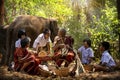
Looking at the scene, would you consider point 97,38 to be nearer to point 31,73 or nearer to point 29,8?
point 31,73

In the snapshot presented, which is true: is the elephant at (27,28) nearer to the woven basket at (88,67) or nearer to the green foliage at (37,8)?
the woven basket at (88,67)

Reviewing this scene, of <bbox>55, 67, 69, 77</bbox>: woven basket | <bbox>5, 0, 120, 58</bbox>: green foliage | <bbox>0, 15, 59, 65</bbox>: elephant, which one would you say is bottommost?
<bbox>5, 0, 120, 58</bbox>: green foliage

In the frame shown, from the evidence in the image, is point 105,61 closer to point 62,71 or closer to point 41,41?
point 62,71

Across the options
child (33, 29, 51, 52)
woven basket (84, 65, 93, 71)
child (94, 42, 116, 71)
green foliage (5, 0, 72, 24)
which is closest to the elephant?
child (33, 29, 51, 52)

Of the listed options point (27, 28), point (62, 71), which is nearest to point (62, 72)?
point (62, 71)

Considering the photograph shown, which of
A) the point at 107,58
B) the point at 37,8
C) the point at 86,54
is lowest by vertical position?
the point at 37,8

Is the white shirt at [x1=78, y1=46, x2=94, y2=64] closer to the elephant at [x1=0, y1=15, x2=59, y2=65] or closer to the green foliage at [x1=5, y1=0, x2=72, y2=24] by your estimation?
the elephant at [x1=0, y1=15, x2=59, y2=65]

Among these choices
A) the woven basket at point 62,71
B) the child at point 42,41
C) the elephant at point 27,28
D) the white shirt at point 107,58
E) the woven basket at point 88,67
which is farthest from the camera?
the elephant at point 27,28

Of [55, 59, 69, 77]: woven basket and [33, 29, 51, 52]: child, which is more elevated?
[33, 29, 51, 52]: child

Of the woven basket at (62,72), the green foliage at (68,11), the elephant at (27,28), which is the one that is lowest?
the green foliage at (68,11)

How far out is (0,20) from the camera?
16.0 meters

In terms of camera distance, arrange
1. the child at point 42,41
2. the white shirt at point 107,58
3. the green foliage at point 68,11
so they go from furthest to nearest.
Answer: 1. the green foliage at point 68,11
2. the child at point 42,41
3. the white shirt at point 107,58

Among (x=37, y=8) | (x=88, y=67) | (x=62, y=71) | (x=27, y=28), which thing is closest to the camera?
(x=62, y=71)

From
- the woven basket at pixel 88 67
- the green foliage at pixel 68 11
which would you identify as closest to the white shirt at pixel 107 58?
the woven basket at pixel 88 67
